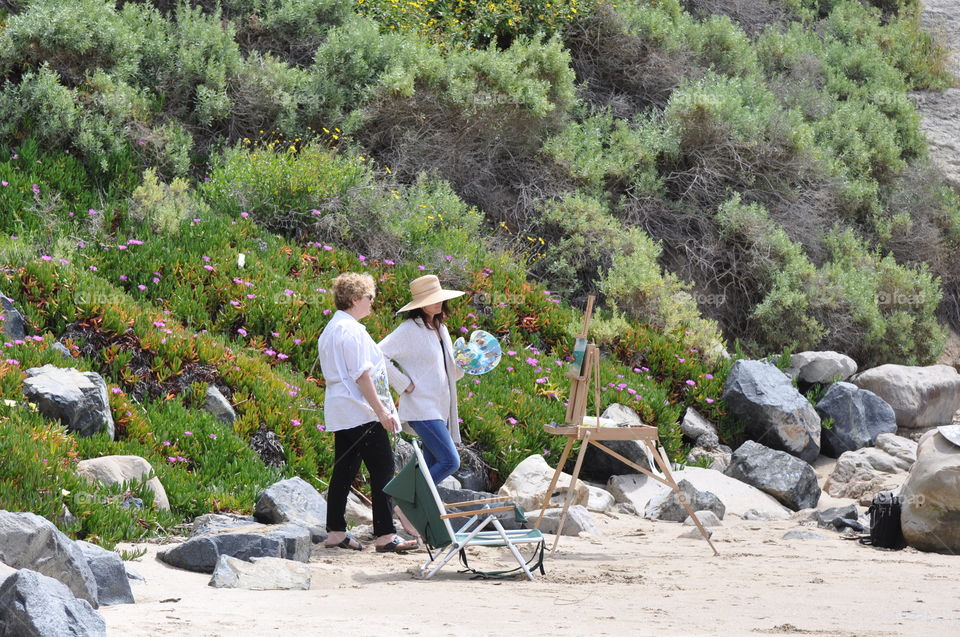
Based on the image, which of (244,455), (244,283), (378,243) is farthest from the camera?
(378,243)

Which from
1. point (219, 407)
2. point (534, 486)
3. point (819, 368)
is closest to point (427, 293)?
point (219, 407)

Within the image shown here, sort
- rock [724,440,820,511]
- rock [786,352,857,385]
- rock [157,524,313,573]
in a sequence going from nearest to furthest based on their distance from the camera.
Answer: rock [157,524,313,573] → rock [724,440,820,511] → rock [786,352,857,385]

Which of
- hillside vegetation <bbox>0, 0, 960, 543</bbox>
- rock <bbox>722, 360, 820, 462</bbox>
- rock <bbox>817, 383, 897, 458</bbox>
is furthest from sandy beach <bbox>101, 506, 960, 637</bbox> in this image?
rock <bbox>817, 383, 897, 458</bbox>

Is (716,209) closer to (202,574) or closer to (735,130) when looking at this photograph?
(735,130)

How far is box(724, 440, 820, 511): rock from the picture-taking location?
9328 millimetres

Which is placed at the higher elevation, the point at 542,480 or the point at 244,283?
the point at 244,283

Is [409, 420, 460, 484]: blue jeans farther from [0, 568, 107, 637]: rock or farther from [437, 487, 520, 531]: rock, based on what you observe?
[0, 568, 107, 637]: rock

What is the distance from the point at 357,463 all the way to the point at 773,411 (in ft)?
18.4

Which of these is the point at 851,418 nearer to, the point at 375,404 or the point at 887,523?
the point at 887,523

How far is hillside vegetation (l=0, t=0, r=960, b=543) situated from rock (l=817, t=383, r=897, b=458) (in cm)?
108

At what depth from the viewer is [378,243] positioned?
430 inches

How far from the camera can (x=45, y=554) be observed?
436cm

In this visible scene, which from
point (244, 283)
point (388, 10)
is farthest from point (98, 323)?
point (388, 10)

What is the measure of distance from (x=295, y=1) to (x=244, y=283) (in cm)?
562
